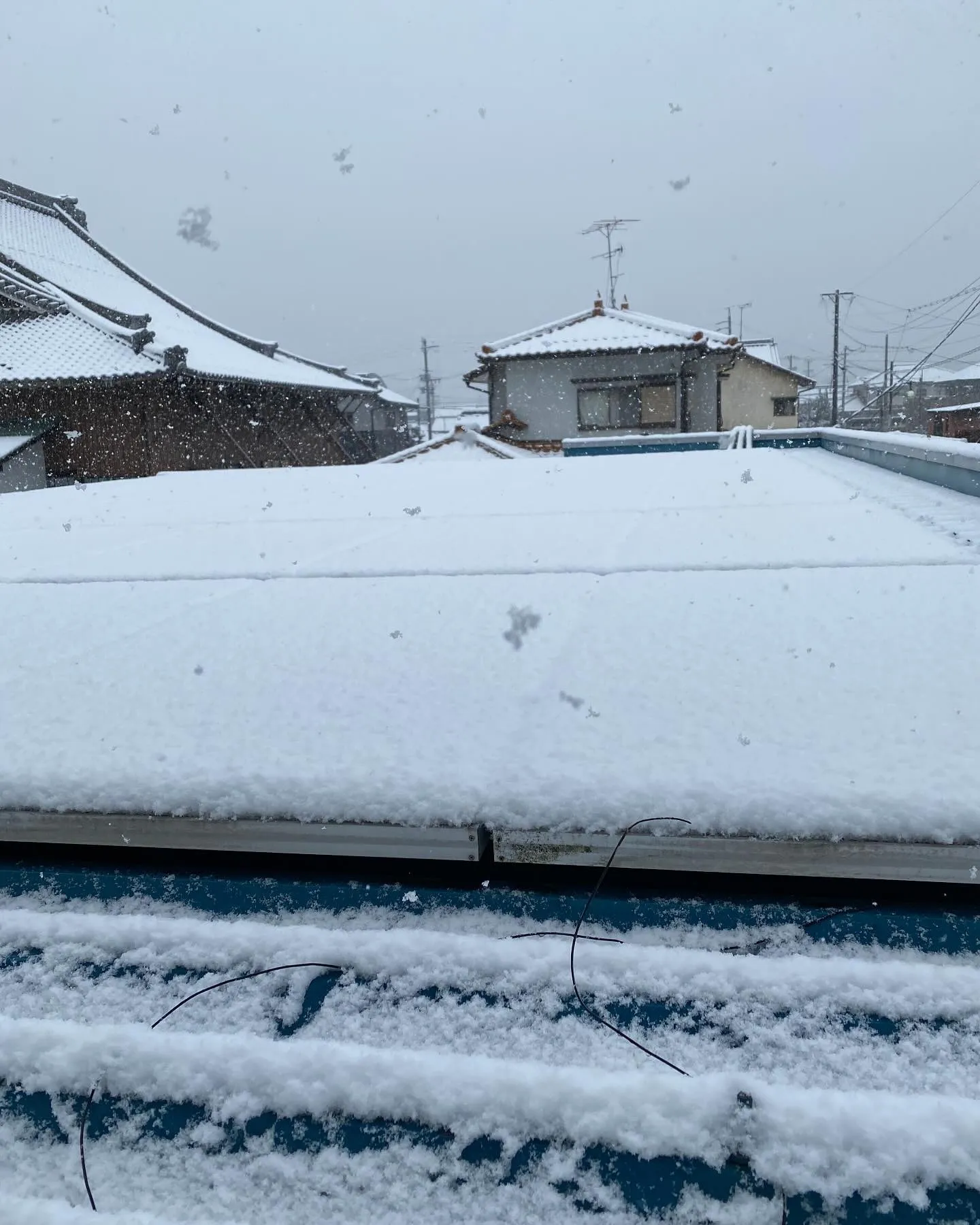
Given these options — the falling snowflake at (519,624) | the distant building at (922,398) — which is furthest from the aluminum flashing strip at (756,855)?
the distant building at (922,398)

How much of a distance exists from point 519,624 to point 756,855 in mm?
706

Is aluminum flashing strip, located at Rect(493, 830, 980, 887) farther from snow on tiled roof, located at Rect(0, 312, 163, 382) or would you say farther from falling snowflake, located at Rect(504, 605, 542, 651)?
snow on tiled roof, located at Rect(0, 312, 163, 382)

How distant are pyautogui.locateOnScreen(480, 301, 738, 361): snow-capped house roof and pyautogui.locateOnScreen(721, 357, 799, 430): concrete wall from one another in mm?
8064

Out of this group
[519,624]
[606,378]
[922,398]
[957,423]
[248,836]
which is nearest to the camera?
[248,836]

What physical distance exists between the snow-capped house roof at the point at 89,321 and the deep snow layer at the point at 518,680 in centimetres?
1486

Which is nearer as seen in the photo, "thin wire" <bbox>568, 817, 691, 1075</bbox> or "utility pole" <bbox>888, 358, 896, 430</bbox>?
"thin wire" <bbox>568, 817, 691, 1075</bbox>

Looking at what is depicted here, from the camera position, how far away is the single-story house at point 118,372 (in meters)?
15.2

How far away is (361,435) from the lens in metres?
25.7

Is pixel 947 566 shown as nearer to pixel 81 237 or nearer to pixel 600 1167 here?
pixel 600 1167

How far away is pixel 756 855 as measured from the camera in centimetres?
104

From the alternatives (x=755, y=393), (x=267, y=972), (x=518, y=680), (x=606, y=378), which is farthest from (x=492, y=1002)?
(x=755, y=393)

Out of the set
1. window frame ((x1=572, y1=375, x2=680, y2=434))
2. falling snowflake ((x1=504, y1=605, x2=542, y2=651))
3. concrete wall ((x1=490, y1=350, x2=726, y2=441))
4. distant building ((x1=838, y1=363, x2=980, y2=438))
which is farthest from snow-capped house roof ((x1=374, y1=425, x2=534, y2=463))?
distant building ((x1=838, y1=363, x2=980, y2=438))

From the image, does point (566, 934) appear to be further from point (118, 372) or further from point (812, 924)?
point (118, 372)

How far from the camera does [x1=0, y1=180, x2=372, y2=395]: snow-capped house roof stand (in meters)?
15.3
